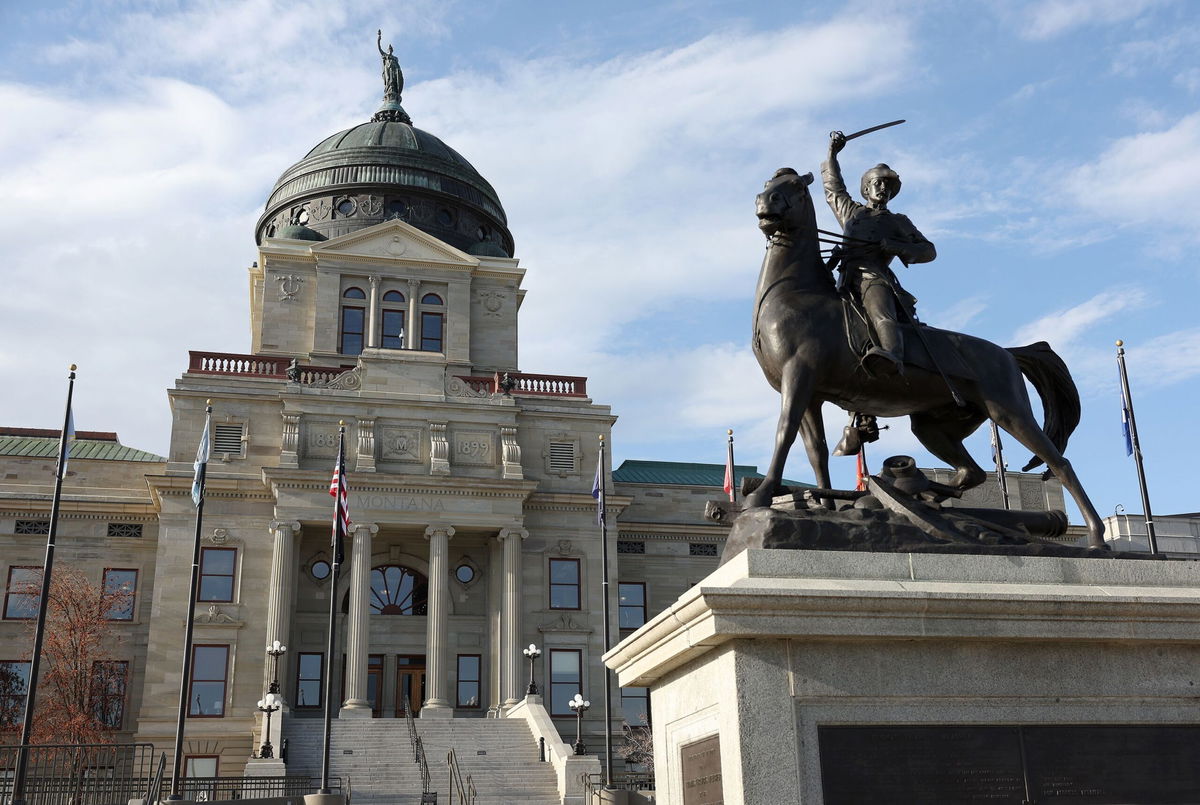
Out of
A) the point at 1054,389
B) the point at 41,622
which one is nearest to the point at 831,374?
the point at 1054,389

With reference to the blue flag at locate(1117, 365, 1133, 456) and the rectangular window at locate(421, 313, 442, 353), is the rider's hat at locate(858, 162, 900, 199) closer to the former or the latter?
the blue flag at locate(1117, 365, 1133, 456)

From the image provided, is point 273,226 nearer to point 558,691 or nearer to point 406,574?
point 406,574

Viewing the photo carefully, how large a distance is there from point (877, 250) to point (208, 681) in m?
37.2

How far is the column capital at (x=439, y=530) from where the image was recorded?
43.9 metres

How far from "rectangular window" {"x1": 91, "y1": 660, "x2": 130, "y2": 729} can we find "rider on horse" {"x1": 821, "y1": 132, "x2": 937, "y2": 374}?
39.4 metres

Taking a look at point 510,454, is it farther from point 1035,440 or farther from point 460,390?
point 1035,440

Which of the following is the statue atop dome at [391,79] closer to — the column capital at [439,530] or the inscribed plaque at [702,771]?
the column capital at [439,530]

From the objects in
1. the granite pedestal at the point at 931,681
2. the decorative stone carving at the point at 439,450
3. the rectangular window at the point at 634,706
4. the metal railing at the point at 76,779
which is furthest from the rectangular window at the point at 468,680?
the granite pedestal at the point at 931,681

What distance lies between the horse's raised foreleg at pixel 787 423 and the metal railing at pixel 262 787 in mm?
23430

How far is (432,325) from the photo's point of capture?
54.2 m

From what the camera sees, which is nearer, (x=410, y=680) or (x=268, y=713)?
(x=268, y=713)

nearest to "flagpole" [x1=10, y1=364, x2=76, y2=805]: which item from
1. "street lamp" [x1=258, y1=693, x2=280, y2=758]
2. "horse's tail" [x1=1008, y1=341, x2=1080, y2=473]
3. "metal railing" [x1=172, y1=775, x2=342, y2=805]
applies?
"metal railing" [x1=172, y1=775, x2=342, y2=805]

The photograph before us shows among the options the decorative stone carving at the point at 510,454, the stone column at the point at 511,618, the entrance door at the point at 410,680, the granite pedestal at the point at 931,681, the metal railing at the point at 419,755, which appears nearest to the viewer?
the granite pedestal at the point at 931,681

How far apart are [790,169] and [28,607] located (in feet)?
141
